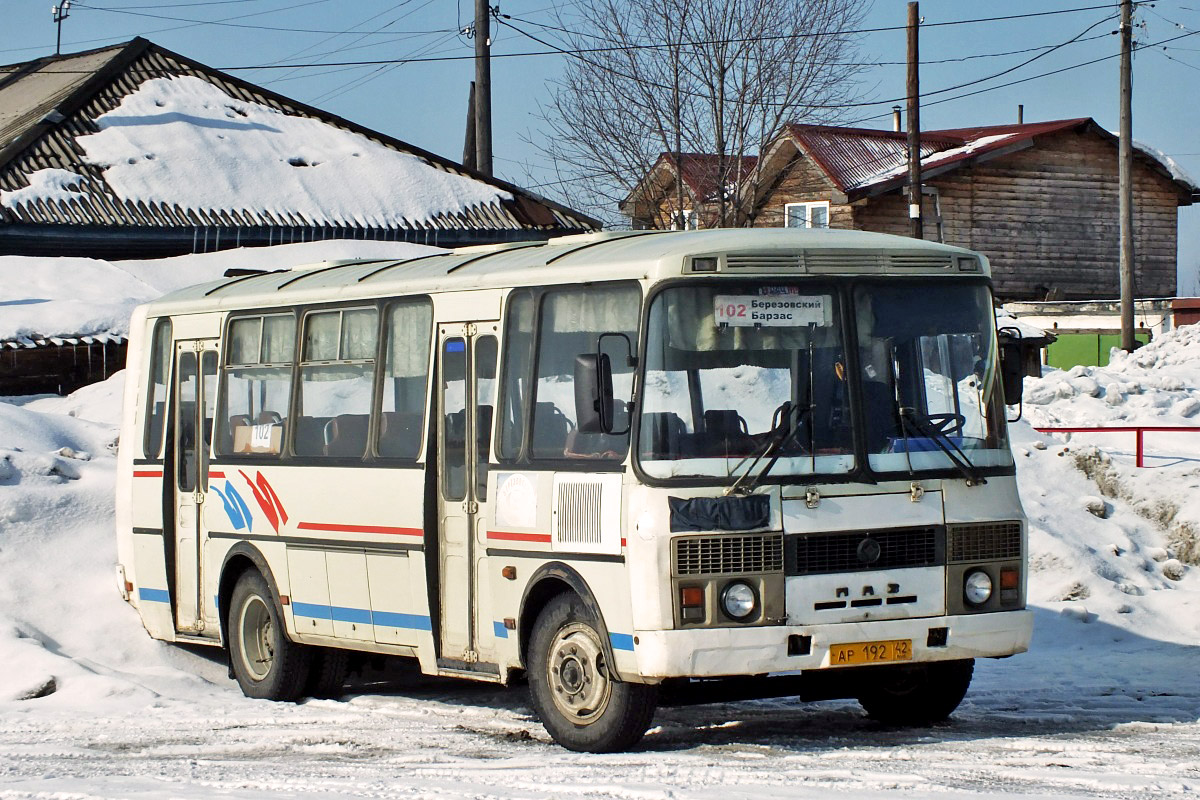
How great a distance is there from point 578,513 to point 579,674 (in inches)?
33.0

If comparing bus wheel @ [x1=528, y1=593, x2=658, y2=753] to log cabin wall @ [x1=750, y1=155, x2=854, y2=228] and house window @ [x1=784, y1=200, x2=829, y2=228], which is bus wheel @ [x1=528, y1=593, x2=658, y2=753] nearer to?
log cabin wall @ [x1=750, y1=155, x2=854, y2=228]

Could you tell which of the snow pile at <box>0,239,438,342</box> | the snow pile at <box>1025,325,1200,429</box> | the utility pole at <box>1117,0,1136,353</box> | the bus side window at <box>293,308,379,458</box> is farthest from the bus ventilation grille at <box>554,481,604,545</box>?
the utility pole at <box>1117,0,1136,353</box>

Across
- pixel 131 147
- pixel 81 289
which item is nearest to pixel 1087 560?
pixel 81 289

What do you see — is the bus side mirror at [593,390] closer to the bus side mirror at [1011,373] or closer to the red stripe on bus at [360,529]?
the red stripe on bus at [360,529]

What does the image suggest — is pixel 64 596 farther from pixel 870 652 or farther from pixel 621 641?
pixel 870 652

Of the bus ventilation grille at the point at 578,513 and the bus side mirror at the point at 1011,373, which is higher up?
the bus side mirror at the point at 1011,373

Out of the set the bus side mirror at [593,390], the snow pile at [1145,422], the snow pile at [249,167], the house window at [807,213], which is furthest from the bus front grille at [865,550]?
the house window at [807,213]

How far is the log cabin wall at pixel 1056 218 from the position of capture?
49406 millimetres

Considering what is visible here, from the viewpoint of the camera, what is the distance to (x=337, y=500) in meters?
11.3

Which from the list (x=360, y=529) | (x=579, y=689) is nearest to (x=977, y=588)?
(x=579, y=689)

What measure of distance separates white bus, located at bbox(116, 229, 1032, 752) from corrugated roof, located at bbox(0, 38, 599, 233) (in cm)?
2022

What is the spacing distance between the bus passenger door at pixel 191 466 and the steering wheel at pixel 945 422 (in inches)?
229

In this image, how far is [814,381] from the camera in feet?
29.2

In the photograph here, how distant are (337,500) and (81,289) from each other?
16.8 metres
